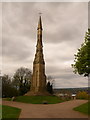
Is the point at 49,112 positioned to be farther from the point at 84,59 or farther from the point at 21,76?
the point at 21,76

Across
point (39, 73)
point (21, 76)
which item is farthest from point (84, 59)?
point (21, 76)

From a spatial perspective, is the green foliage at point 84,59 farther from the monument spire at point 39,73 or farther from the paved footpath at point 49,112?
the monument spire at point 39,73

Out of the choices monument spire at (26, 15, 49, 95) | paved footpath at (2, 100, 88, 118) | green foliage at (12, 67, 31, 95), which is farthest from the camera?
green foliage at (12, 67, 31, 95)

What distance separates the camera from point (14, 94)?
160 feet

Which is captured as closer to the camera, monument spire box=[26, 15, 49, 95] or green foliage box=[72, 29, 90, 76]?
green foliage box=[72, 29, 90, 76]

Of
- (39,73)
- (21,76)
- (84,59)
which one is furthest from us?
(21,76)

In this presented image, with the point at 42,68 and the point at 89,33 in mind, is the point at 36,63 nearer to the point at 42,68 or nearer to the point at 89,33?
the point at 42,68

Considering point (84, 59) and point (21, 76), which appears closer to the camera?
point (84, 59)

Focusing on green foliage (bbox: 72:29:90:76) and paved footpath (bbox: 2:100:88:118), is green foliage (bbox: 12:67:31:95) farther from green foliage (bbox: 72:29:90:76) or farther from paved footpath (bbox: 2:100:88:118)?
green foliage (bbox: 72:29:90:76)

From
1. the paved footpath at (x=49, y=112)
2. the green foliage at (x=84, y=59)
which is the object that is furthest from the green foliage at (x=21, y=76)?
the green foliage at (x=84, y=59)

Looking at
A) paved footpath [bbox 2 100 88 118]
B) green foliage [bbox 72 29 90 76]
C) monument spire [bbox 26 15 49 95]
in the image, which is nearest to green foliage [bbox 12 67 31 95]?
monument spire [bbox 26 15 49 95]

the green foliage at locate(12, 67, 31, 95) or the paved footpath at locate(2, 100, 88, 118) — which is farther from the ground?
the green foliage at locate(12, 67, 31, 95)

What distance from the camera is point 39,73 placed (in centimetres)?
4828

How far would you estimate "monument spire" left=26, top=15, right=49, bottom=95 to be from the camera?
4675 centimetres
